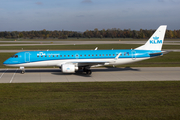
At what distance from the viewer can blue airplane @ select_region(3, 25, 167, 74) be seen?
2766 centimetres

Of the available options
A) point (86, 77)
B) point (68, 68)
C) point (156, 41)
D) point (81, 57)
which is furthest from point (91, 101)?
point (156, 41)

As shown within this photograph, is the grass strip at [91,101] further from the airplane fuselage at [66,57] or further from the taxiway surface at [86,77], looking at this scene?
the airplane fuselage at [66,57]

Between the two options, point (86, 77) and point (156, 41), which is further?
point (156, 41)

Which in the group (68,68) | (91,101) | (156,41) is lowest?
(91,101)

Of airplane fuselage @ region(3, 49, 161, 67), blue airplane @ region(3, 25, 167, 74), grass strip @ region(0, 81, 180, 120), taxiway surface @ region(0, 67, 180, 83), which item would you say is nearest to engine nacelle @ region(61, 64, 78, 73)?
blue airplane @ region(3, 25, 167, 74)

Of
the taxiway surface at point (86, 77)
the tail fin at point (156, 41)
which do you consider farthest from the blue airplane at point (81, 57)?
the taxiway surface at point (86, 77)

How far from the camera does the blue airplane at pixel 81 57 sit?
2766 cm

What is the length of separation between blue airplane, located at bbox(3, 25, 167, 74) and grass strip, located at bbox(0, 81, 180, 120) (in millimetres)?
6321

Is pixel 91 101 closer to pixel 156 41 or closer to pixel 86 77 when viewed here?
pixel 86 77

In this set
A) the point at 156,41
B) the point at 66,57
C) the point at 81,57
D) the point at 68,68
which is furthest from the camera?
the point at 156,41

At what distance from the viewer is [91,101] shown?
1584 centimetres

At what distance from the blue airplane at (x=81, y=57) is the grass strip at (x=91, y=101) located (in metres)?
6.32

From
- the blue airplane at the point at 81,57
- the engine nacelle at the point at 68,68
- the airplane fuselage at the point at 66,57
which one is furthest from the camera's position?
the airplane fuselage at the point at 66,57

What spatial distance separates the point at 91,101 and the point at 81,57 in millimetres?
13184
